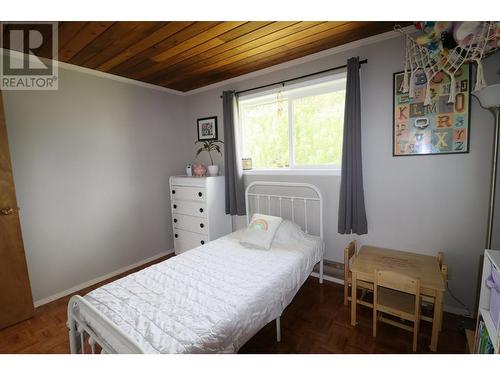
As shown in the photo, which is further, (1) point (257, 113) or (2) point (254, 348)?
(1) point (257, 113)

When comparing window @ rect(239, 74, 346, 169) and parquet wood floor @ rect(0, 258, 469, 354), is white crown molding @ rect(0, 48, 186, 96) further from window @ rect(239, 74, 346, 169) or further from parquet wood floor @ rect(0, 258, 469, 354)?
parquet wood floor @ rect(0, 258, 469, 354)

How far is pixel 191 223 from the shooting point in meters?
3.20

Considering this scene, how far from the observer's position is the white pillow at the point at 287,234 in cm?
244

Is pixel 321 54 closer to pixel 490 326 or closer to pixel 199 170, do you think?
pixel 199 170

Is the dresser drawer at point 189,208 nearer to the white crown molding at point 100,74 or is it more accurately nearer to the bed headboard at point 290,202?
the bed headboard at point 290,202

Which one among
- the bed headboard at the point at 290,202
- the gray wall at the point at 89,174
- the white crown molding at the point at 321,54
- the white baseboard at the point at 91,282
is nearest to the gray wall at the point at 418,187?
the white crown molding at the point at 321,54

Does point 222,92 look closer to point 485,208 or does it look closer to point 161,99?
point 161,99

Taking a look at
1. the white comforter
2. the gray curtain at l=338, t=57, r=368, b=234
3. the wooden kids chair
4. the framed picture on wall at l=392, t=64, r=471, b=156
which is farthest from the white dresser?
the framed picture on wall at l=392, t=64, r=471, b=156

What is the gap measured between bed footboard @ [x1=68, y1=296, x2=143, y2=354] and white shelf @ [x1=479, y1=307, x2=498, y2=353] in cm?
166

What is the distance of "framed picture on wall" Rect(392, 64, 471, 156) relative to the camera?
1.84m

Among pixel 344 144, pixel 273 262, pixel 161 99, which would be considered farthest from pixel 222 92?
pixel 273 262

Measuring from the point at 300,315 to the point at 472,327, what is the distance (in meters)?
1.25

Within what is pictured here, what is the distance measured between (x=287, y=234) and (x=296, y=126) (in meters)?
1.23
